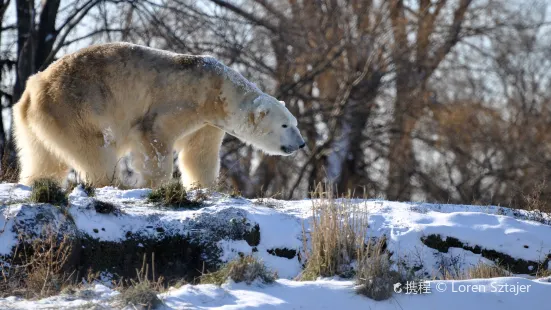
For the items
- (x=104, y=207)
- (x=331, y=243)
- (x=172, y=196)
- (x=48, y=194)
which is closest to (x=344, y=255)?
(x=331, y=243)

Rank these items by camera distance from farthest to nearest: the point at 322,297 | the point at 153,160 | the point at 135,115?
the point at 135,115
the point at 153,160
the point at 322,297

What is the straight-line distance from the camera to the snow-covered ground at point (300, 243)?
5551 millimetres

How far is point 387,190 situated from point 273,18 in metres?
6.73

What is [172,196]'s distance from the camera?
7461mm

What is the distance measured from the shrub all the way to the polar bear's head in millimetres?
3214

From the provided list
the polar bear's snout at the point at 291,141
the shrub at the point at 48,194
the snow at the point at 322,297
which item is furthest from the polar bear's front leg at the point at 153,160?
the snow at the point at 322,297

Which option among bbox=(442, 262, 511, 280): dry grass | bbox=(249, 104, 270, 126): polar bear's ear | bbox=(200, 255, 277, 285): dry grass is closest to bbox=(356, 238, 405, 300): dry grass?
bbox=(200, 255, 277, 285): dry grass

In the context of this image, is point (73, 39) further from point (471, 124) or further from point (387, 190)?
point (471, 124)

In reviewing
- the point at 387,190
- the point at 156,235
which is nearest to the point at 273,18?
the point at 387,190

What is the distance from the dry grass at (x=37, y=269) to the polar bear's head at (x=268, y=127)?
376cm

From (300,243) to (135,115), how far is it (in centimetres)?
309

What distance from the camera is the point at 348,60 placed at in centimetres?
2178

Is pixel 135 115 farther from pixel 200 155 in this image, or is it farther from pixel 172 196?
pixel 172 196

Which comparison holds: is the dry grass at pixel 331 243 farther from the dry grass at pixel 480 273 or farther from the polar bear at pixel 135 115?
the polar bear at pixel 135 115
